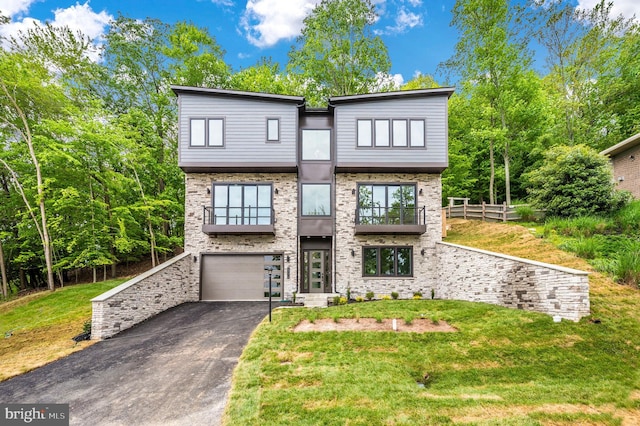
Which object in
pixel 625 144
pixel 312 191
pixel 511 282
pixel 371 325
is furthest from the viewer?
pixel 625 144

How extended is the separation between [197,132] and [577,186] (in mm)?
17214

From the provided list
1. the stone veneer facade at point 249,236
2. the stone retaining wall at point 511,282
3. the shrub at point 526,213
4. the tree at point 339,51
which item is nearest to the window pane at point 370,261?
the stone retaining wall at point 511,282

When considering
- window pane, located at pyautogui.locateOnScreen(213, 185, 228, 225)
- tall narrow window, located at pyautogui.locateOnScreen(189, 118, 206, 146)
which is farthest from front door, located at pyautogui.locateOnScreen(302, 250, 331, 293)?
tall narrow window, located at pyautogui.locateOnScreen(189, 118, 206, 146)

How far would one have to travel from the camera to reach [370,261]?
499 inches

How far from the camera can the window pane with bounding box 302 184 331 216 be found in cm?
1292

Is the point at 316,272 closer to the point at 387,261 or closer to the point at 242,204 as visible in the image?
the point at 387,261

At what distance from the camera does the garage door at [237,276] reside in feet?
41.3

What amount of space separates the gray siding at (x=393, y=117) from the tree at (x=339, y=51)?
877 cm

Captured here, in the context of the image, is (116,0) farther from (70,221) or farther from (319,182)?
(319,182)

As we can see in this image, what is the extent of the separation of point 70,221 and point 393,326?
16.5 meters

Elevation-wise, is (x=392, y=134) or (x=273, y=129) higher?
(x=273, y=129)

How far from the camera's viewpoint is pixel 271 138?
1244 centimetres

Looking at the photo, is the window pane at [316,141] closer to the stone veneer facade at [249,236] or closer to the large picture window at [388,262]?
the stone veneer facade at [249,236]

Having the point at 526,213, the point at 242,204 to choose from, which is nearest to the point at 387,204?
the point at 242,204
